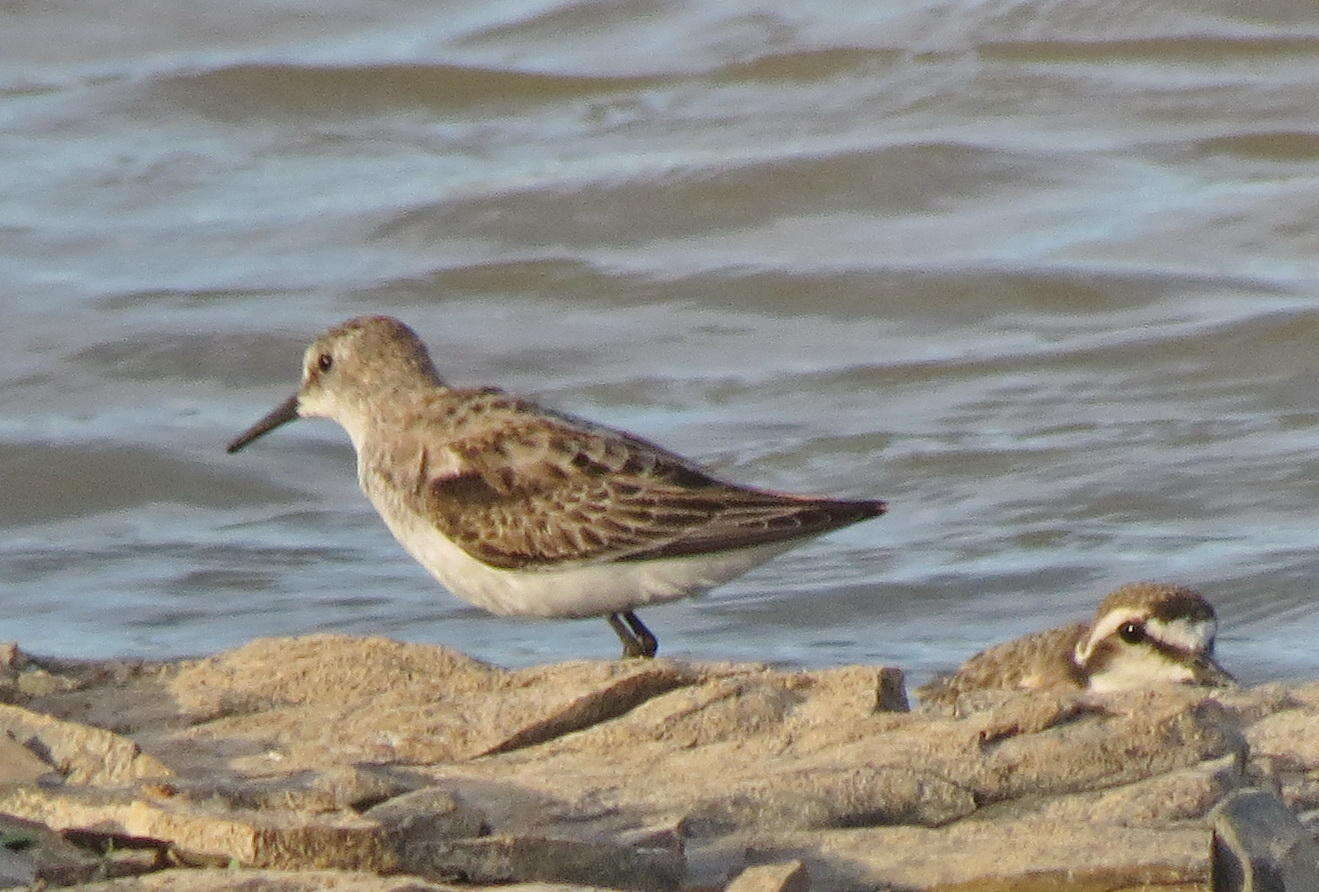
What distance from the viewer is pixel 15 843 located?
4.21 meters

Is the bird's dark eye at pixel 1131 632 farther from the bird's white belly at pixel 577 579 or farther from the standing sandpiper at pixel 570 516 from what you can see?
the bird's white belly at pixel 577 579

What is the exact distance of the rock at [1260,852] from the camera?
4102 mm

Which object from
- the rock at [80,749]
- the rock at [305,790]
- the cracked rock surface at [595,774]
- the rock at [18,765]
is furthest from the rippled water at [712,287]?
the rock at [305,790]

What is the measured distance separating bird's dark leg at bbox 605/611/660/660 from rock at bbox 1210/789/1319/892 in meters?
2.99

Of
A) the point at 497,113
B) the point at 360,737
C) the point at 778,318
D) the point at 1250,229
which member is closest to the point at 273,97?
the point at 497,113

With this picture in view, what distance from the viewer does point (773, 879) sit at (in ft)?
13.8

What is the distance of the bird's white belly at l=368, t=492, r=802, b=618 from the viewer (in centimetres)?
706

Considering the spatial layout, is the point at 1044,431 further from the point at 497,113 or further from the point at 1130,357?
the point at 497,113

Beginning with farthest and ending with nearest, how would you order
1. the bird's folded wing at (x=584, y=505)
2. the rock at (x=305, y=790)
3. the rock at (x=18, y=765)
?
the bird's folded wing at (x=584, y=505)
the rock at (x=18, y=765)
the rock at (x=305, y=790)

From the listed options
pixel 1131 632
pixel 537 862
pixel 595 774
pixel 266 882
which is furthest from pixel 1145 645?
pixel 266 882

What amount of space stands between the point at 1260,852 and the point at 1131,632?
2373 mm

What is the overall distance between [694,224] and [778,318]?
1.40 meters

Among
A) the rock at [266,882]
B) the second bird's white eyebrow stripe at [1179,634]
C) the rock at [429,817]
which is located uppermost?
the rock at [266,882]

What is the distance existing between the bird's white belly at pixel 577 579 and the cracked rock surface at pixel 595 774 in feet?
3.14
